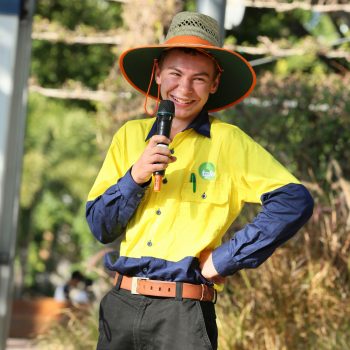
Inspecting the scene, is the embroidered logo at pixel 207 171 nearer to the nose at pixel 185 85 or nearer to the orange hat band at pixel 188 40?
the nose at pixel 185 85

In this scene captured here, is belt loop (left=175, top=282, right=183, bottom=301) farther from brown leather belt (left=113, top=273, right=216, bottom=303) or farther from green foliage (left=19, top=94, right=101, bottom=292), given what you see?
green foliage (left=19, top=94, right=101, bottom=292)

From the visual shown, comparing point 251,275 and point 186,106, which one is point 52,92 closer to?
point 251,275

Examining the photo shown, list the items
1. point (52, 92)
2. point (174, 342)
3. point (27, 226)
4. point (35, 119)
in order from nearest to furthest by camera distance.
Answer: point (174, 342) < point (52, 92) < point (35, 119) < point (27, 226)

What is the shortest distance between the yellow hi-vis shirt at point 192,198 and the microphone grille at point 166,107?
27 cm

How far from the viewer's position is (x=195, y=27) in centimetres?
404

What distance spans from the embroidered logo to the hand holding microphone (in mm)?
267

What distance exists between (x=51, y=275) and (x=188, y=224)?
38600 millimetres

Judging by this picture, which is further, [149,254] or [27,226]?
[27,226]

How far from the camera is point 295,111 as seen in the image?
398 inches

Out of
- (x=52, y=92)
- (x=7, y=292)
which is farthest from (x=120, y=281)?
(x=52, y=92)

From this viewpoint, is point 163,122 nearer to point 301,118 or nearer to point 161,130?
point 161,130

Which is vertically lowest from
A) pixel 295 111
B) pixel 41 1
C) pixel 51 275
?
pixel 51 275

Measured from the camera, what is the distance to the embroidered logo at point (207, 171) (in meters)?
3.87

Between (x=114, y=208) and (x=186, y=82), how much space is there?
57cm
